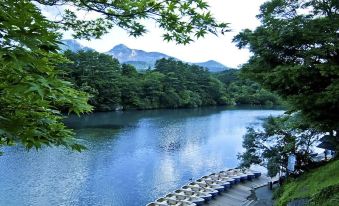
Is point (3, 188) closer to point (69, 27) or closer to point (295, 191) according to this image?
point (295, 191)

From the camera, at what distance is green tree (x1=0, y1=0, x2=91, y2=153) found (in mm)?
1896

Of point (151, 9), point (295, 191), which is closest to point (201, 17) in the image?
point (151, 9)

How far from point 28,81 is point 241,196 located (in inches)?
584

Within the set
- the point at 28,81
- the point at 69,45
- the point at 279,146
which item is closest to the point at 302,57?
the point at 279,146

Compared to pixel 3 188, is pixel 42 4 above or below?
above

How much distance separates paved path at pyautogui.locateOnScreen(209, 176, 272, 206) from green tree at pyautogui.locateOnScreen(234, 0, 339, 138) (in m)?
5.25

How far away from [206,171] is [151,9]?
18859 mm

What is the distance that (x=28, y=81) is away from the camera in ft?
6.24

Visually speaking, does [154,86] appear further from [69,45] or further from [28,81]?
[28,81]

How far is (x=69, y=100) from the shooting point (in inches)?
93.3

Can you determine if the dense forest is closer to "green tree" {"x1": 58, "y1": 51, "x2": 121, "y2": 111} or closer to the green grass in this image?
"green tree" {"x1": 58, "y1": 51, "x2": 121, "y2": 111}

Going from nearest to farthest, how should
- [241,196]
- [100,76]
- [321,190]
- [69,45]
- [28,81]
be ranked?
[28,81] → [69,45] → [321,190] → [241,196] → [100,76]

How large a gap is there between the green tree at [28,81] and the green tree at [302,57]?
643 centimetres

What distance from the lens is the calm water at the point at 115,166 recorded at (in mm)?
15523
